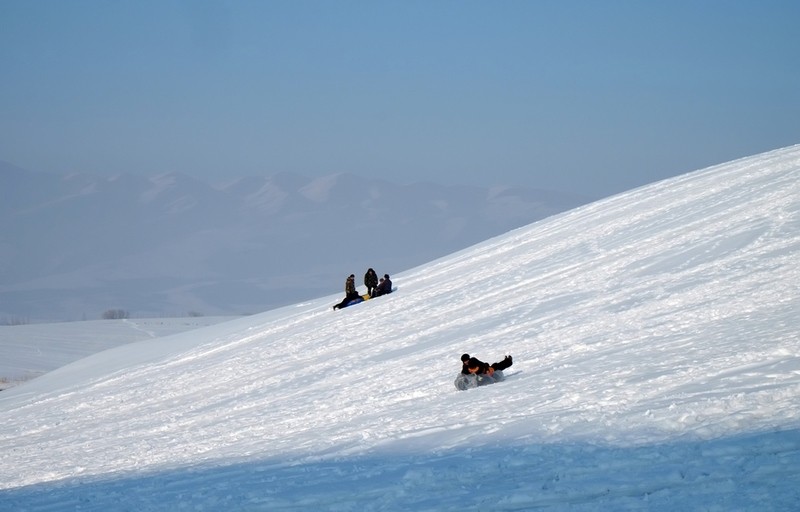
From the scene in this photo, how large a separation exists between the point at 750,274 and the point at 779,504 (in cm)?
1078

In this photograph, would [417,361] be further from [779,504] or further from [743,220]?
[779,504]

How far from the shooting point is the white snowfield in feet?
32.7

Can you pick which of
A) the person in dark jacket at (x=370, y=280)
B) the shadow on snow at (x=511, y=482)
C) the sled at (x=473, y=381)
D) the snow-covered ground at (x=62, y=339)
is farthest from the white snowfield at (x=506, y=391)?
the snow-covered ground at (x=62, y=339)

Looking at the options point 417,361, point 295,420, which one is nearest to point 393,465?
point 295,420

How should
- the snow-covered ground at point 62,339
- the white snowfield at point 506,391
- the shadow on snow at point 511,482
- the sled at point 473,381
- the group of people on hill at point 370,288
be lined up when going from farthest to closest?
1. the snow-covered ground at point 62,339
2. the group of people on hill at point 370,288
3. the sled at point 473,381
4. the white snowfield at point 506,391
5. the shadow on snow at point 511,482

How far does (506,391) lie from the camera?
48.8ft

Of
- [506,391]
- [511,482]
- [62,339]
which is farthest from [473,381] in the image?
[62,339]

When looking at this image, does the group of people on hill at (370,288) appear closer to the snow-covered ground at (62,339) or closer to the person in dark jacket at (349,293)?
the person in dark jacket at (349,293)

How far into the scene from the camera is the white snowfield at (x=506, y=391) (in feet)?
32.7

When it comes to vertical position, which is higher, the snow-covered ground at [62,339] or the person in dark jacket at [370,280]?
the snow-covered ground at [62,339]

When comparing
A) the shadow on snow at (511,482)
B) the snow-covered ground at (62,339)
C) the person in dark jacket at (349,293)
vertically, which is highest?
the snow-covered ground at (62,339)

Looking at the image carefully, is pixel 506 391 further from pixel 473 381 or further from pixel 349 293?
pixel 349 293

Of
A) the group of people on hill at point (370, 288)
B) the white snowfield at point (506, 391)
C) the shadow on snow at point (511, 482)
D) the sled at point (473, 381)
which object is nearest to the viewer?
the shadow on snow at point (511, 482)

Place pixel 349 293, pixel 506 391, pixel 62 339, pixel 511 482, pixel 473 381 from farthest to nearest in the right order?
pixel 62 339 → pixel 349 293 → pixel 473 381 → pixel 506 391 → pixel 511 482
